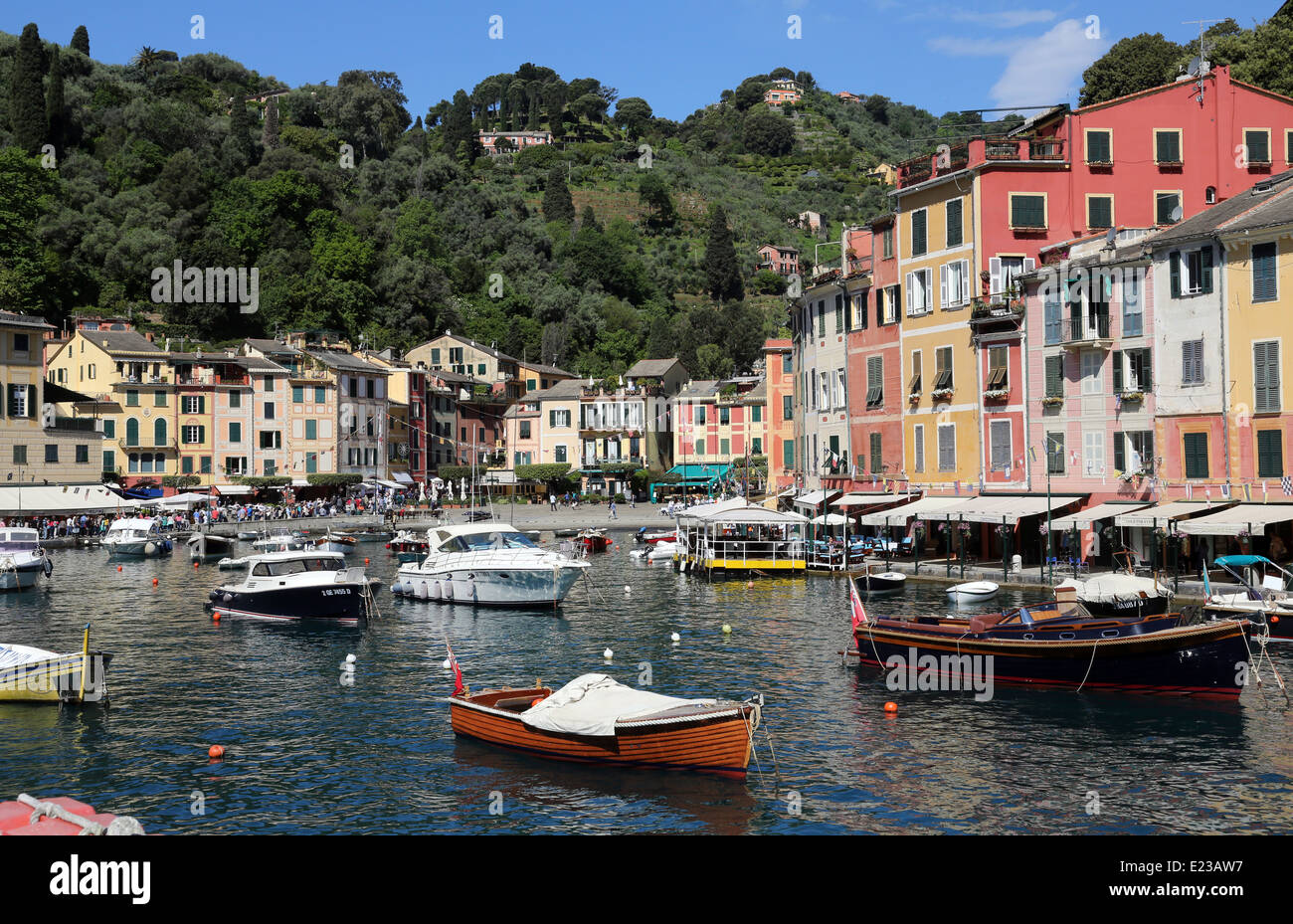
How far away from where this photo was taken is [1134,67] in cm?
9388

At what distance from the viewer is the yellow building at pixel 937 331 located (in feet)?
202

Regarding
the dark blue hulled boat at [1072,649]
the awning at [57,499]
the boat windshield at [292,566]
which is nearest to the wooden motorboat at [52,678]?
the boat windshield at [292,566]

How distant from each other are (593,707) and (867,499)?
45237mm

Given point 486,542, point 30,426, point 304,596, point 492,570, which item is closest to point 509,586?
point 492,570

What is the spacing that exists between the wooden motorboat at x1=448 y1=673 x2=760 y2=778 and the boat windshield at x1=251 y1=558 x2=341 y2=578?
25.0m

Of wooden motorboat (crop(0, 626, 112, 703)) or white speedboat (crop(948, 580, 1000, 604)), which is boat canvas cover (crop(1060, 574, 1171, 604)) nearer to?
white speedboat (crop(948, 580, 1000, 604))

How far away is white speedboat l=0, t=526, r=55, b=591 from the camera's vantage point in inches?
2318

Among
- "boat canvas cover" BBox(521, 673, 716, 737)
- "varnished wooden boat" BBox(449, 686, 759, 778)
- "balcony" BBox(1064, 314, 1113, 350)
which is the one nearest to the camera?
"varnished wooden boat" BBox(449, 686, 759, 778)

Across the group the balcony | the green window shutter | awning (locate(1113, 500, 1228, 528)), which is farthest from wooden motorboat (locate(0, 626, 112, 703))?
the green window shutter

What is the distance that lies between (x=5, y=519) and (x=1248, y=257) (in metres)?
79.5

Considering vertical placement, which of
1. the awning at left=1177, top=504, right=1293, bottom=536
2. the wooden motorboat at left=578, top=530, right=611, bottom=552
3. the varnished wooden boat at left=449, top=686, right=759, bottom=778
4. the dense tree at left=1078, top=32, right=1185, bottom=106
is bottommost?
the varnished wooden boat at left=449, top=686, right=759, bottom=778

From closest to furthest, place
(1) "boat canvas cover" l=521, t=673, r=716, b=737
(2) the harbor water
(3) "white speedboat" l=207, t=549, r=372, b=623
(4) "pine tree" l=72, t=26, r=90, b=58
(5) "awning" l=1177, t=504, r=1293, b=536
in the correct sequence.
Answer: (2) the harbor water
(1) "boat canvas cover" l=521, t=673, r=716, b=737
(5) "awning" l=1177, t=504, r=1293, b=536
(3) "white speedboat" l=207, t=549, r=372, b=623
(4) "pine tree" l=72, t=26, r=90, b=58
